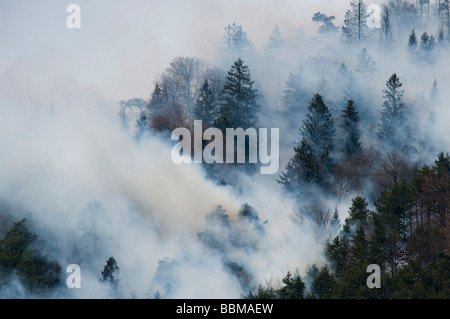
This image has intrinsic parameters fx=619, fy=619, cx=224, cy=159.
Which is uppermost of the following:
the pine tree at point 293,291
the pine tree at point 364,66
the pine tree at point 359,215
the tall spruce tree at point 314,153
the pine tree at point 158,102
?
the pine tree at point 364,66

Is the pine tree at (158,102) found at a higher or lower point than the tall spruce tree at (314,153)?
higher

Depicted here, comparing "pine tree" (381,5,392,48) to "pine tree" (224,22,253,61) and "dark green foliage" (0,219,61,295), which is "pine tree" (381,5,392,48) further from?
"dark green foliage" (0,219,61,295)

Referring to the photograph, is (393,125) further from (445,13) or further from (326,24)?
(445,13)

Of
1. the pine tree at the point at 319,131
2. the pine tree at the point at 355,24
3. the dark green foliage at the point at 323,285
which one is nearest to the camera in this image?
the dark green foliage at the point at 323,285

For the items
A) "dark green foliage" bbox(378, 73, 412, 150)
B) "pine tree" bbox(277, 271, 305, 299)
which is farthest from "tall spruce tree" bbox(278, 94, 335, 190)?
"pine tree" bbox(277, 271, 305, 299)

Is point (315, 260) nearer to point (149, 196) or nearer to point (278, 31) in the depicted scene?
point (149, 196)

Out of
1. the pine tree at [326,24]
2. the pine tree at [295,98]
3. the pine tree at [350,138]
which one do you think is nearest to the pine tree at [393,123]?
the pine tree at [350,138]

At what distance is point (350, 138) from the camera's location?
5997 centimetres

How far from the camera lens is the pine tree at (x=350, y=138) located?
59.0 metres

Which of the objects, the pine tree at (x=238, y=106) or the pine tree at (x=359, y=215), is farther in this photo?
the pine tree at (x=238, y=106)

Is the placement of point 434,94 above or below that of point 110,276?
above

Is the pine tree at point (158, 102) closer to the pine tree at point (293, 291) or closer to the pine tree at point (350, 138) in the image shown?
the pine tree at point (350, 138)

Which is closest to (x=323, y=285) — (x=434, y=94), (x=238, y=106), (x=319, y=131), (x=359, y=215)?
(x=359, y=215)
